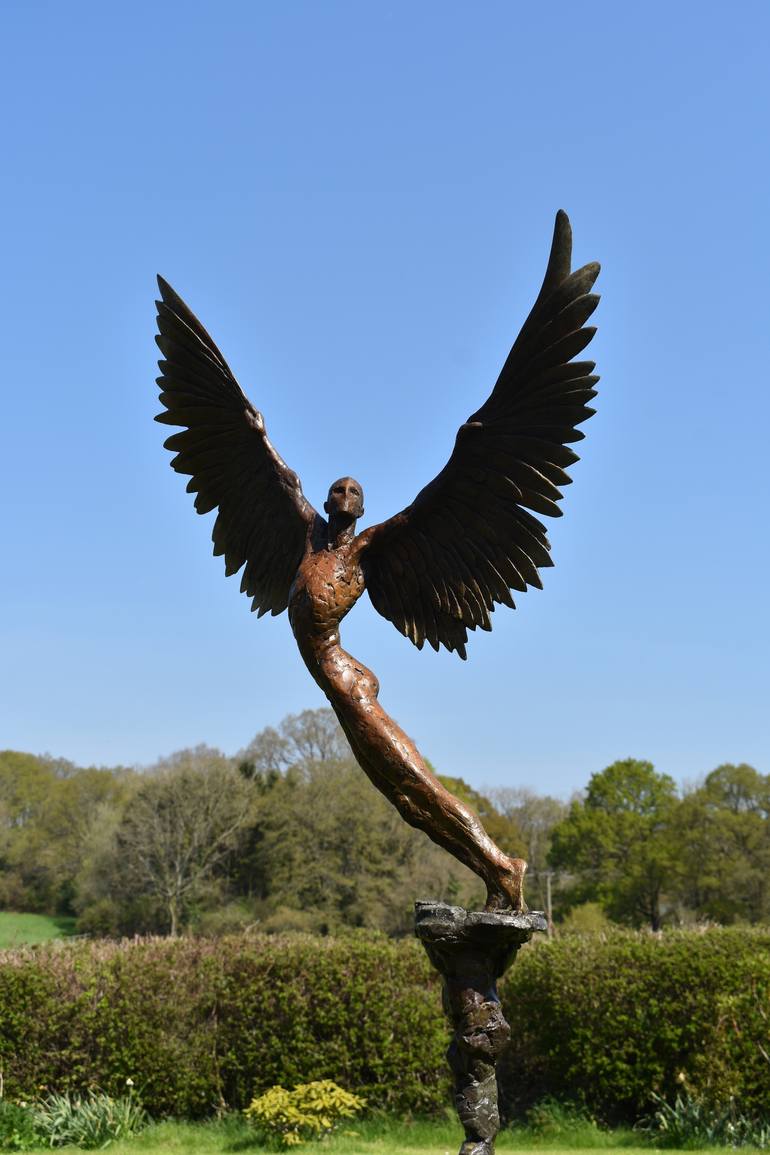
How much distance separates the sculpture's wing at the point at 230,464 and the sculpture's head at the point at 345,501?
0.69 feet

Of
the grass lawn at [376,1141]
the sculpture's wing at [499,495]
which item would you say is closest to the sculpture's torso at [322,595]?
the sculpture's wing at [499,495]

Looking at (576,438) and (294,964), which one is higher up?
(576,438)

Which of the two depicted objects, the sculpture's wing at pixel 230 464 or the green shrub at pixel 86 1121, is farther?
the green shrub at pixel 86 1121

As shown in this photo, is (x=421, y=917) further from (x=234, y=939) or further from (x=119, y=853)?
(x=119, y=853)

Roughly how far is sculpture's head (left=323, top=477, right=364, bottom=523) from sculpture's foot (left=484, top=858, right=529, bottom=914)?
5.78 ft

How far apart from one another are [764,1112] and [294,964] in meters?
4.15

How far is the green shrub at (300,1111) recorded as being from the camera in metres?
8.62

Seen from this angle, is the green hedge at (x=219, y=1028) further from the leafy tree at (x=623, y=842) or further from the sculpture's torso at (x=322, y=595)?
the leafy tree at (x=623, y=842)

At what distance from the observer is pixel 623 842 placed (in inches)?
1454

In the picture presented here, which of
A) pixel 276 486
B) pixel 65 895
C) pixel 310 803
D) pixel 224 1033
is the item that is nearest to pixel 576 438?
pixel 276 486

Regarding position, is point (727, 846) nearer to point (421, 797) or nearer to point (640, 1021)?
point (640, 1021)

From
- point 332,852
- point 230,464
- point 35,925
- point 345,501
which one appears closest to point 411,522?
point 345,501

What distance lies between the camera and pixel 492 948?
15.5ft

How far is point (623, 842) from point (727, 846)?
631 centimetres
